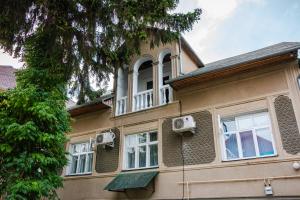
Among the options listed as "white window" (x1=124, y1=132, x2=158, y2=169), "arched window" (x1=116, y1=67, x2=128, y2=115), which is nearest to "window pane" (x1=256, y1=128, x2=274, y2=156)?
"white window" (x1=124, y1=132, x2=158, y2=169)

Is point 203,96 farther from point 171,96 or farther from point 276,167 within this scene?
point 276,167

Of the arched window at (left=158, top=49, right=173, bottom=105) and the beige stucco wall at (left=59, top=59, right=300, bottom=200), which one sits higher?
the arched window at (left=158, top=49, right=173, bottom=105)

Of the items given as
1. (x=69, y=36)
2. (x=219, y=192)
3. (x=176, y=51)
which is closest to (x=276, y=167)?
(x=219, y=192)

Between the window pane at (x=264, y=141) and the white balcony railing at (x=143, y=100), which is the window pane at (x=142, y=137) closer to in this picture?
the white balcony railing at (x=143, y=100)

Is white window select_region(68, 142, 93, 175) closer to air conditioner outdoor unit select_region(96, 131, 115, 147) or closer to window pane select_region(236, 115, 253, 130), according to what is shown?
air conditioner outdoor unit select_region(96, 131, 115, 147)

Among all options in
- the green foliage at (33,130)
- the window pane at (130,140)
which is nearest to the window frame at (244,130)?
the window pane at (130,140)

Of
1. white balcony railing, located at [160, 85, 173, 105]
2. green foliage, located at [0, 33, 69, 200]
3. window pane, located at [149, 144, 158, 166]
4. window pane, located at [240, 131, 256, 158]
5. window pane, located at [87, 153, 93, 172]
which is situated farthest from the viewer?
window pane, located at [87, 153, 93, 172]

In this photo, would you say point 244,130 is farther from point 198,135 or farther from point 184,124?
point 184,124

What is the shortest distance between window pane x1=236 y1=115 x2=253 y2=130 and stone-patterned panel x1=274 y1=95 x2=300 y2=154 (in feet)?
2.69

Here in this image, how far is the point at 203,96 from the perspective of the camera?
9031 mm

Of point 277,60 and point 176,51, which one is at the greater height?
point 176,51

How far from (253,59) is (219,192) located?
4131 mm

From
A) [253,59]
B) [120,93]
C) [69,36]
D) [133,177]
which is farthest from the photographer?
[120,93]

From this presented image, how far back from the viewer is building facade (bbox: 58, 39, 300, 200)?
7.29 meters
